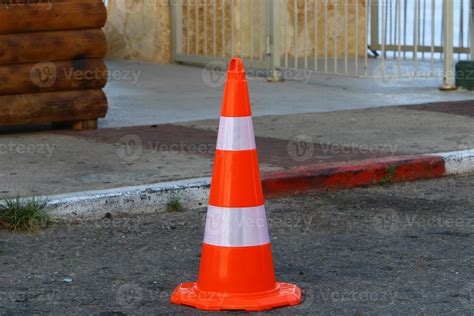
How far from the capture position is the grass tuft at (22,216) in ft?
18.1

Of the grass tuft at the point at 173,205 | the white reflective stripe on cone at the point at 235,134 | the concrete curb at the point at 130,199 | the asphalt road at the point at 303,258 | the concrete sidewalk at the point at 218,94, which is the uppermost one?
the white reflective stripe on cone at the point at 235,134

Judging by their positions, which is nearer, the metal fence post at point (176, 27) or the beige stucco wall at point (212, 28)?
the beige stucco wall at point (212, 28)

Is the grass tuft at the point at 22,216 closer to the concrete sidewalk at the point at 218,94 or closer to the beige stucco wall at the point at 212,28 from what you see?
the concrete sidewalk at the point at 218,94

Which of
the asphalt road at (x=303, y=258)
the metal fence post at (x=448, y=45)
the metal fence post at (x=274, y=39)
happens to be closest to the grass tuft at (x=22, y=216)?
the asphalt road at (x=303, y=258)

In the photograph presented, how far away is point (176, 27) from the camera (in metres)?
12.5

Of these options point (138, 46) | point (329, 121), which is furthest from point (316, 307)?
point (138, 46)

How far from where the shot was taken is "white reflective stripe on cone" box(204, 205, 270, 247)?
4367mm

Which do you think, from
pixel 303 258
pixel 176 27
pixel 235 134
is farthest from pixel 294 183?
pixel 176 27

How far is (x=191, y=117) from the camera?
350 inches

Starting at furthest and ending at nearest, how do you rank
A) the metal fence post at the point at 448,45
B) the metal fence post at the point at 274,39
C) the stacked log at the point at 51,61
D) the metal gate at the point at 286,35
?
the metal gate at the point at 286,35, the metal fence post at the point at 274,39, the metal fence post at the point at 448,45, the stacked log at the point at 51,61

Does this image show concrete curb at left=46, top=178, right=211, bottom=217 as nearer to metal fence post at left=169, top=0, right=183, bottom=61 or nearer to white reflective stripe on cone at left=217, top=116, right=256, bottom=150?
white reflective stripe on cone at left=217, top=116, right=256, bottom=150

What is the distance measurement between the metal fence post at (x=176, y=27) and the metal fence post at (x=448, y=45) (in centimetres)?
336

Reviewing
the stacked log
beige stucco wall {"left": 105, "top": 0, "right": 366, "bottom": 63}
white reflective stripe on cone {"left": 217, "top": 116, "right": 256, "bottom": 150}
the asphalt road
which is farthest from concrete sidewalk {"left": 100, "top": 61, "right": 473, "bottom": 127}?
white reflective stripe on cone {"left": 217, "top": 116, "right": 256, "bottom": 150}

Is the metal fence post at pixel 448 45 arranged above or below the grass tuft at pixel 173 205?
above
